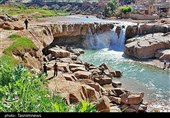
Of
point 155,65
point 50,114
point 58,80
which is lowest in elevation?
point 155,65

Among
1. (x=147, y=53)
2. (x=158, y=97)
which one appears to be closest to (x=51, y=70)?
(x=158, y=97)

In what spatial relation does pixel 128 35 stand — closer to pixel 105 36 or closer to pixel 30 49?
pixel 105 36

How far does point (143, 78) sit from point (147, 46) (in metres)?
9.45

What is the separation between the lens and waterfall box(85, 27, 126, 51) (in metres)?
40.8

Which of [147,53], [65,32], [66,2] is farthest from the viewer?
[66,2]

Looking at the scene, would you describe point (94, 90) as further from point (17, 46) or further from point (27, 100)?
point (27, 100)

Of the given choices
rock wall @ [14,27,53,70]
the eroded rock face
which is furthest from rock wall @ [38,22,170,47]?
rock wall @ [14,27,53,70]

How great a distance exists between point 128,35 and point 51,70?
71.8 ft

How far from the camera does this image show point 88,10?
10600cm

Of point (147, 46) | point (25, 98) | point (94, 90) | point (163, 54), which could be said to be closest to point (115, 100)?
point (94, 90)

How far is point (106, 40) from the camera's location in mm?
41594

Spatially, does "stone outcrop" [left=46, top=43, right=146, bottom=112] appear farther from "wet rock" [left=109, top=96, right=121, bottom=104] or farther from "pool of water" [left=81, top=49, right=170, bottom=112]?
"pool of water" [left=81, top=49, right=170, bottom=112]

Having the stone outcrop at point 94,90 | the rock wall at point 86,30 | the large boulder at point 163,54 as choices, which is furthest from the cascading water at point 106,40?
the stone outcrop at point 94,90

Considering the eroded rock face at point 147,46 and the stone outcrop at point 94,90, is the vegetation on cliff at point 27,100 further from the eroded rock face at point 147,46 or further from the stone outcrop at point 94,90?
the eroded rock face at point 147,46
